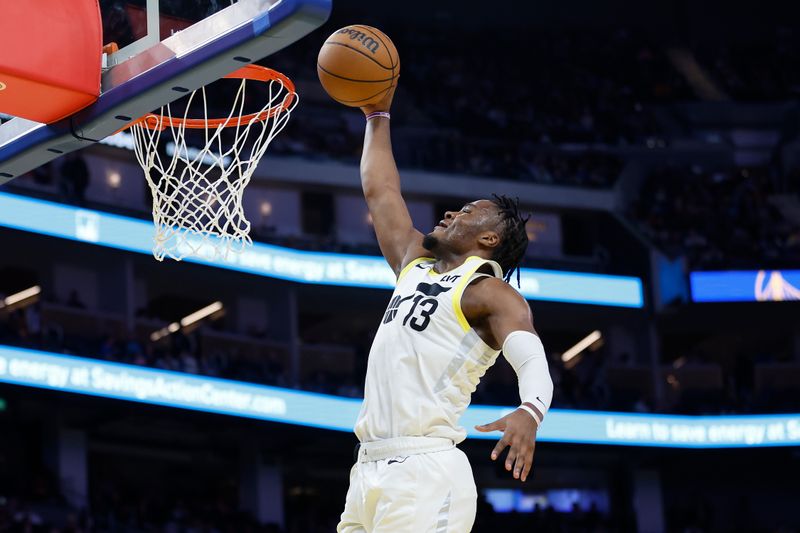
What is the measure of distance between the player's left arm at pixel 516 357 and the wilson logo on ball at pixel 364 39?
1.22 metres

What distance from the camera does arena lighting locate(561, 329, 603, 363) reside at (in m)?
23.5

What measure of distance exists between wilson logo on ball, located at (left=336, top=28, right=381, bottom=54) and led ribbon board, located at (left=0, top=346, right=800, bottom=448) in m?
10.5

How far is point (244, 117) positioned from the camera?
19.8ft

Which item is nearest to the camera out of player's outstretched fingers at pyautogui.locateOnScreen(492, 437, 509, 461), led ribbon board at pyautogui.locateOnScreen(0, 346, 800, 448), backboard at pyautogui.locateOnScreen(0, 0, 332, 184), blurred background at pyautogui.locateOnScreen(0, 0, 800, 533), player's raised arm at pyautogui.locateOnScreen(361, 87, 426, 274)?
player's outstretched fingers at pyautogui.locateOnScreen(492, 437, 509, 461)

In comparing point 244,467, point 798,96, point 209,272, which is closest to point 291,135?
point 209,272

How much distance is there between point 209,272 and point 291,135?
334cm

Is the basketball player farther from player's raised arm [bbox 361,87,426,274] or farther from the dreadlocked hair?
player's raised arm [bbox 361,87,426,274]

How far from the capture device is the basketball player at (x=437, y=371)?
Answer: 13.4ft

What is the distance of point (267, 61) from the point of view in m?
22.0

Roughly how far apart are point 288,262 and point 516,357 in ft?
50.1

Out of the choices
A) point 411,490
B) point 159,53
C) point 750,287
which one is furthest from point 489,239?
point 750,287

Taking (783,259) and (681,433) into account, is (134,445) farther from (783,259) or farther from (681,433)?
(783,259)

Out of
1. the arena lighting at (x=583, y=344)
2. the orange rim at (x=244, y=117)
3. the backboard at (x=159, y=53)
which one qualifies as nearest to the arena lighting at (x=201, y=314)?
the arena lighting at (x=583, y=344)

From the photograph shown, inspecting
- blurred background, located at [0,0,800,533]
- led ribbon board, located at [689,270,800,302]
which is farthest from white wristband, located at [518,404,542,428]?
led ribbon board, located at [689,270,800,302]
